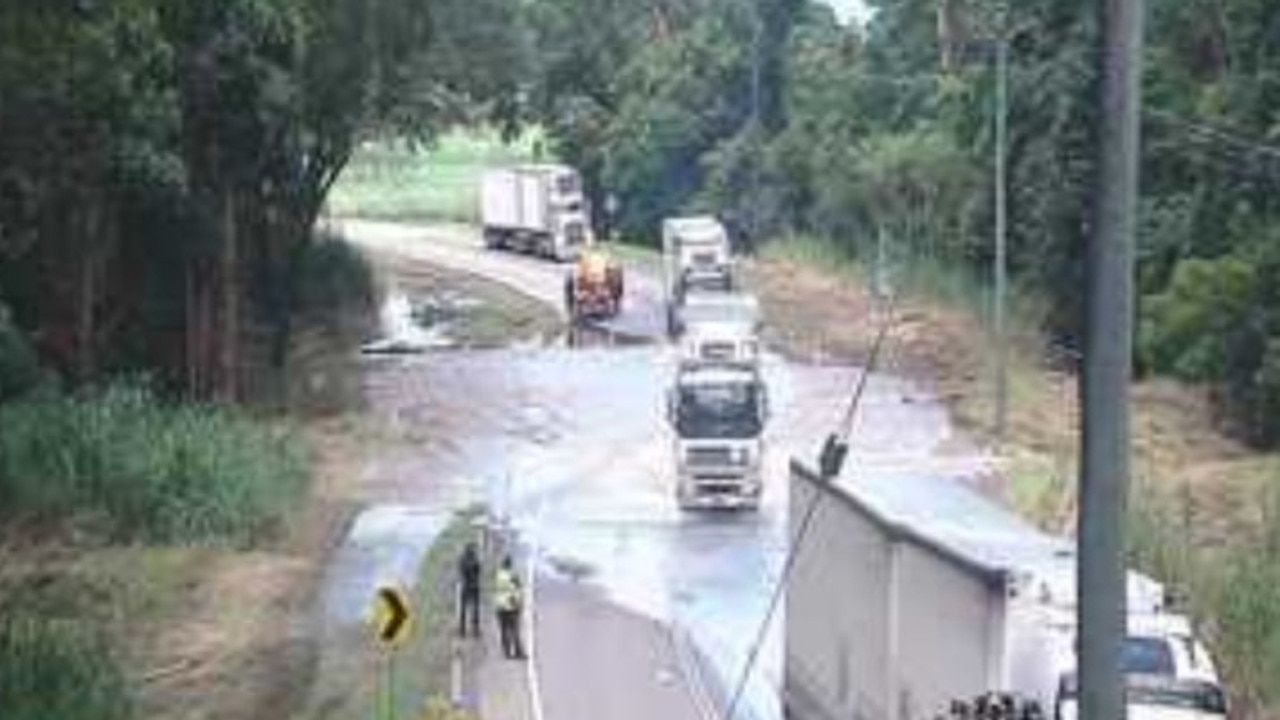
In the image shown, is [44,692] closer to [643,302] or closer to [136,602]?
[136,602]

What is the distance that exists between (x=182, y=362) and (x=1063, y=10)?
24250 mm

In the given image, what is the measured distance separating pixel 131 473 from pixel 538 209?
166 feet

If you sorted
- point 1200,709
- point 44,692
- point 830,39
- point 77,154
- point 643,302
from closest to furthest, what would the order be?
point 1200,709 → point 44,692 → point 77,154 → point 643,302 → point 830,39

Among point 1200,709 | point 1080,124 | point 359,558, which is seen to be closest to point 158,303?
point 359,558

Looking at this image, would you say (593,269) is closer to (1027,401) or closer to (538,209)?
(538,209)

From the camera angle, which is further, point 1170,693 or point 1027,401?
point 1027,401

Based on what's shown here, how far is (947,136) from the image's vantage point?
83875mm

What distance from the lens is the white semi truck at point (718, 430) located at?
50.4m

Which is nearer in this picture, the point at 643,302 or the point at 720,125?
the point at 643,302

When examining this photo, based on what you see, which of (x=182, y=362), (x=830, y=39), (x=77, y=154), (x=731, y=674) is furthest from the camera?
(x=830, y=39)

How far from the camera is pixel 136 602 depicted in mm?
40219

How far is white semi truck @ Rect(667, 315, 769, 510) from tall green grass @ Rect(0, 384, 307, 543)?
7.13 meters

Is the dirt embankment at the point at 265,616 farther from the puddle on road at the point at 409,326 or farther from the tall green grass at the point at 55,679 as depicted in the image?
the puddle on road at the point at 409,326

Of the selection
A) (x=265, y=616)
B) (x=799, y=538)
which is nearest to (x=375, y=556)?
(x=265, y=616)
